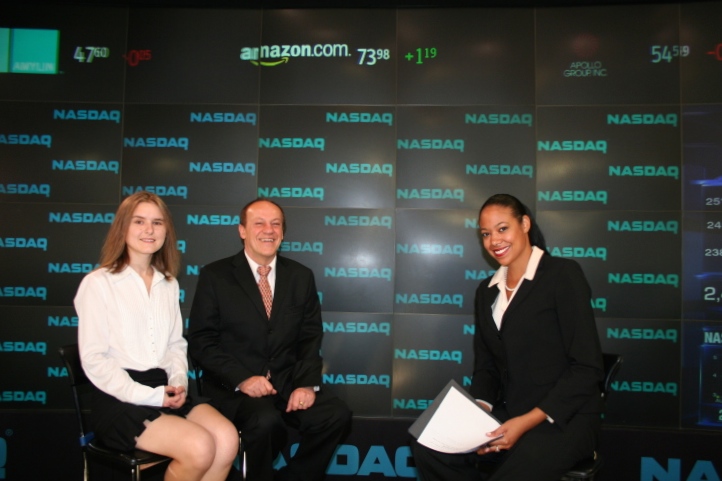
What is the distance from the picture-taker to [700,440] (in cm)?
328

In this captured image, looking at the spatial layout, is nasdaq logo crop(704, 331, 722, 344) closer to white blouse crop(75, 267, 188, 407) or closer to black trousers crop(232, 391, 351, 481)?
black trousers crop(232, 391, 351, 481)

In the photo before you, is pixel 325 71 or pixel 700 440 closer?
pixel 700 440

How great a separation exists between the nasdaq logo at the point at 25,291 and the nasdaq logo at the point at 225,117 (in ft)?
4.95

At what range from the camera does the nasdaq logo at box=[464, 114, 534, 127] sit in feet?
11.5

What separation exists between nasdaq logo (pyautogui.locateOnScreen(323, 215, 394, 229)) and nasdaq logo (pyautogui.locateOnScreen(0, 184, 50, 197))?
190cm

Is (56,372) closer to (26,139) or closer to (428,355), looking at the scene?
(26,139)

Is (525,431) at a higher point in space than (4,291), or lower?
lower

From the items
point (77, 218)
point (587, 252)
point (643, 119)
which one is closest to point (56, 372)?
point (77, 218)

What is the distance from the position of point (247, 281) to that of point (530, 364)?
1463 millimetres

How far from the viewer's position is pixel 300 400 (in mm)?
2609

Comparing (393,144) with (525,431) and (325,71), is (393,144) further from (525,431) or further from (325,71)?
(525,431)

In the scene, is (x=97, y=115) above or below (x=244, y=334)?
above

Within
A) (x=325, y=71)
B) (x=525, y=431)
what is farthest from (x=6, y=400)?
(x=525, y=431)

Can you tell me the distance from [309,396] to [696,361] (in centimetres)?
247
